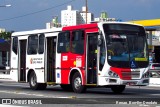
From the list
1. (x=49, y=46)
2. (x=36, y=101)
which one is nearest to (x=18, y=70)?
(x=49, y=46)

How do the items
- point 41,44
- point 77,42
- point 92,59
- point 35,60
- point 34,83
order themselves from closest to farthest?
point 92,59 < point 77,42 < point 41,44 < point 35,60 < point 34,83

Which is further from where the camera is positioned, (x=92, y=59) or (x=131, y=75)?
(x=92, y=59)

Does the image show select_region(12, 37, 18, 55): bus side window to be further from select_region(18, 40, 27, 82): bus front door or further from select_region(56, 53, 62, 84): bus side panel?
select_region(56, 53, 62, 84): bus side panel

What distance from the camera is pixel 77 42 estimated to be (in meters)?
21.2

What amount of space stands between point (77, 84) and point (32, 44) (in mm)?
4623

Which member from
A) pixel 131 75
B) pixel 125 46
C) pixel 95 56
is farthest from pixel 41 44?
pixel 131 75

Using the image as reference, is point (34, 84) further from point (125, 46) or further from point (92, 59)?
point (125, 46)

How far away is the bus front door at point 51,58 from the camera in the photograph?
23016 millimetres

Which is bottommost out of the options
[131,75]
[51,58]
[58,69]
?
[131,75]

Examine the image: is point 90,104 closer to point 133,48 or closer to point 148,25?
point 133,48

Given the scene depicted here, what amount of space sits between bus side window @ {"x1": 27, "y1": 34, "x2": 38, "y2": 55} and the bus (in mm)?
556

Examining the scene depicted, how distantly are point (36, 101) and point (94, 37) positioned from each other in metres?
4.81

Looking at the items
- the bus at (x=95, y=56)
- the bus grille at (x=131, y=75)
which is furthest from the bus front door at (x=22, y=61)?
the bus grille at (x=131, y=75)

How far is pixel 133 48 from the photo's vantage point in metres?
20.2
